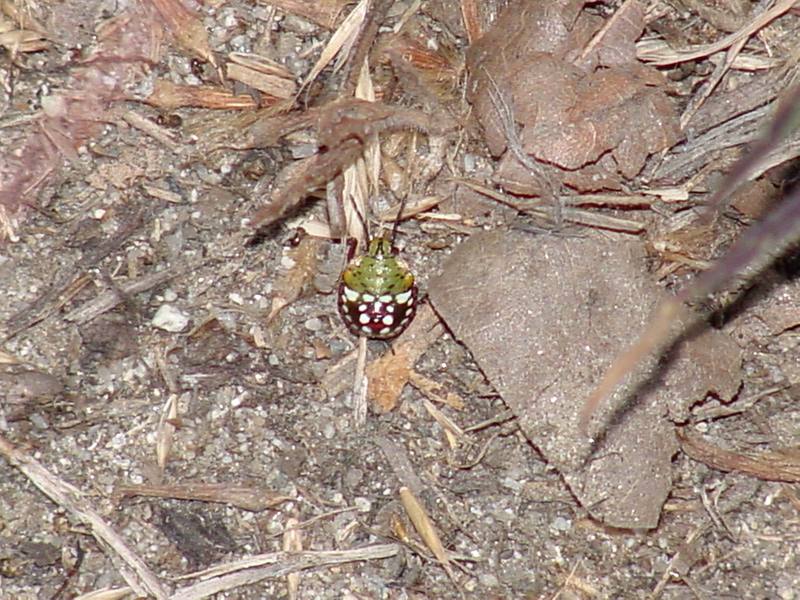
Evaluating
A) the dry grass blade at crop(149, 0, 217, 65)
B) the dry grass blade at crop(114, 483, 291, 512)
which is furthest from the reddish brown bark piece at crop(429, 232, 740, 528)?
the dry grass blade at crop(149, 0, 217, 65)

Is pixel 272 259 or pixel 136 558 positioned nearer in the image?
pixel 136 558

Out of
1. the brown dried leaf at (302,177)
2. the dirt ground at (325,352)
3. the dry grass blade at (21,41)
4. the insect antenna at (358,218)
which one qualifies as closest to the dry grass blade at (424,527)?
the dirt ground at (325,352)

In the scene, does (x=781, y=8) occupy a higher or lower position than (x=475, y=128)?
higher

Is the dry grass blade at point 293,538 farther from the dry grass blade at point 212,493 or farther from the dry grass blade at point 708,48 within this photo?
the dry grass blade at point 708,48

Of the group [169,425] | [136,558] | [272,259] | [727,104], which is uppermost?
[727,104]

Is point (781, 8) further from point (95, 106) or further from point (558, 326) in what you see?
point (95, 106)

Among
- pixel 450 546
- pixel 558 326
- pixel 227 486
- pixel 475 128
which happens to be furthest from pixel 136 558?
pixel 475 128

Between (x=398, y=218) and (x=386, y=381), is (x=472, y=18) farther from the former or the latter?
(x=386, y=381)
